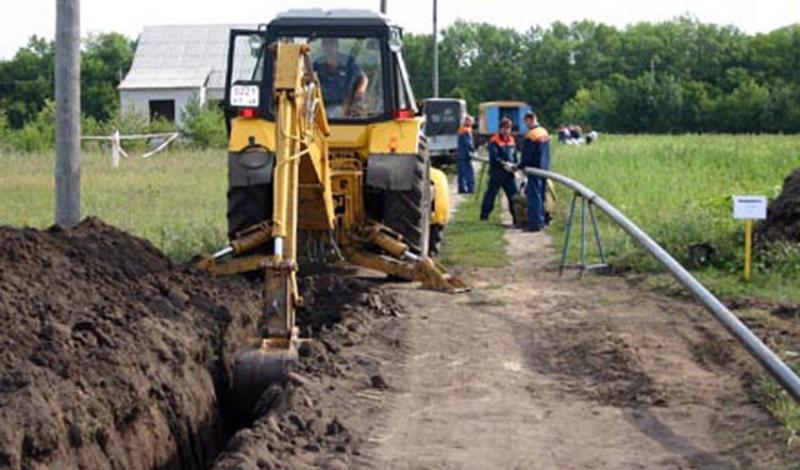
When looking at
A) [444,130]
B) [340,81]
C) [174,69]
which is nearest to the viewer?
[340,81]

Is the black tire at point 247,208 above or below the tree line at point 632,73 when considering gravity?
below

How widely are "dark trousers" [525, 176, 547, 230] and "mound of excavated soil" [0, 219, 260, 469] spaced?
9164 mm

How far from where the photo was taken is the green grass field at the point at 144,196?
714 inches

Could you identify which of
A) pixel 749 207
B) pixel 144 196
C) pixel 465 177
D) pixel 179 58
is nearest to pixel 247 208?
pixel 749 207

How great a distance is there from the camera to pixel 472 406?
9227 mm

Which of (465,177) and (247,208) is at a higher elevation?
(247,208)

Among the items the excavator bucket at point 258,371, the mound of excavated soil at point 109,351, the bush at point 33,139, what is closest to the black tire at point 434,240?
the mound of excavated soil at point 109,351

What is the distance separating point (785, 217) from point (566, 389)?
266 inches

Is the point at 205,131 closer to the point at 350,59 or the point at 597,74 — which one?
the point at 350,59

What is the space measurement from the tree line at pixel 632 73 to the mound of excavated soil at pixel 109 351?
231 feet

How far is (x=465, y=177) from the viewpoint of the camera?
3156 cm

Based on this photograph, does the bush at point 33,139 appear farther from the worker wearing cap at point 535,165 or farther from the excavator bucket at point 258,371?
the excavator bucket at point 258,371

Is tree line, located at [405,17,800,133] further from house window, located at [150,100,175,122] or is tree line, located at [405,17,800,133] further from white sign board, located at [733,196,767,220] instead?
white sign board, located at [733,196,767,220]

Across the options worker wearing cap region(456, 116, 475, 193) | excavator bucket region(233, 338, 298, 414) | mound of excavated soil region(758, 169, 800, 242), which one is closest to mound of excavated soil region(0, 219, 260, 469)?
excavator bucket region(233, 338, 298, 414)
